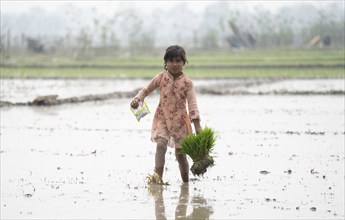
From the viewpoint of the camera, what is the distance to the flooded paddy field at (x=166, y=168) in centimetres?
603

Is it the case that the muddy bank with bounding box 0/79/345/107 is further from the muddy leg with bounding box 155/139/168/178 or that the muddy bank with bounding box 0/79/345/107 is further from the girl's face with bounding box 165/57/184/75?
the girl's face with bounding box 165/57/184/75

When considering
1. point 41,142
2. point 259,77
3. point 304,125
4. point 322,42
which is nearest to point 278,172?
point 41,142

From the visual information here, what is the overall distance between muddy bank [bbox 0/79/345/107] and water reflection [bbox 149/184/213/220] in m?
11.6

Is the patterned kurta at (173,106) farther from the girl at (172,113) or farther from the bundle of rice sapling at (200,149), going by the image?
the bundle of rice sapling at (200,149)

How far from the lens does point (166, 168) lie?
27.3ft

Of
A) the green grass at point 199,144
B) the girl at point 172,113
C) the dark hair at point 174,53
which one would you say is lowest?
the green grass at point 199,144

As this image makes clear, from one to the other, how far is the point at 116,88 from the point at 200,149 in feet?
64.0

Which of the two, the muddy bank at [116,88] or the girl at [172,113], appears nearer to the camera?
the girl at [172,113]

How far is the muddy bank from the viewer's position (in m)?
A: 20.1

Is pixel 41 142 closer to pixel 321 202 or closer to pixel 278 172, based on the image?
pixel 278 172

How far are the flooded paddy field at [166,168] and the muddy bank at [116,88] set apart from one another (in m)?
2.94

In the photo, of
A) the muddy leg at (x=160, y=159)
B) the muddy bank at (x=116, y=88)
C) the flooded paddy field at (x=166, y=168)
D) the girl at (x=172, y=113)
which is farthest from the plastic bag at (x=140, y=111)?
the muddy bank at (x=116, y=88)

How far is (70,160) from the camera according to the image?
8.86 meters

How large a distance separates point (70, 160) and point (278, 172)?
8.37 feet
